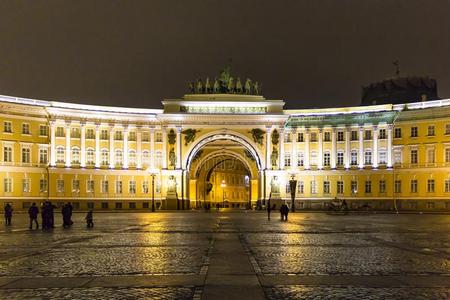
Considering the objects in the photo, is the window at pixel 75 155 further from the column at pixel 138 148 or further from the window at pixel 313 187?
the window at pixel 313 187

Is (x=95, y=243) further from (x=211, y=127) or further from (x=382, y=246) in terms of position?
(x=211, y=127)

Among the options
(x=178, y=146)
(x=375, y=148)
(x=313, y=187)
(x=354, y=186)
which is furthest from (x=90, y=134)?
(x=375, y=148)

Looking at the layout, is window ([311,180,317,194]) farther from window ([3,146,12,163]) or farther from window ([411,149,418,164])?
window ([3,146,12,163])

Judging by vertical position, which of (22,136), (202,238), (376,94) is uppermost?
(376,94)

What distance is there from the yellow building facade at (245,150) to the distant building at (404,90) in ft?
70.7

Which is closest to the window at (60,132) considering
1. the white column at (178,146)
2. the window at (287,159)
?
the white column at (178,146)

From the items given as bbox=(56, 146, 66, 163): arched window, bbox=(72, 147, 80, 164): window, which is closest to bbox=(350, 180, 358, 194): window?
bbox=(72, 147, 80, 164): window

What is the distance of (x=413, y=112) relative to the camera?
276 feet

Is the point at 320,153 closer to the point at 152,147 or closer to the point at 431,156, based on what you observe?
the point at 431,156

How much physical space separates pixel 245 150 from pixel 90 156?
23018mm

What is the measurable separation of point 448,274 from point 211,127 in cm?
7472

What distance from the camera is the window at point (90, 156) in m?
86.6

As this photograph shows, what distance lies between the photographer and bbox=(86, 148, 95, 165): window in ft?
284

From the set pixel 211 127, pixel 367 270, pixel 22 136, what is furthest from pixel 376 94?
pixel 367 270
